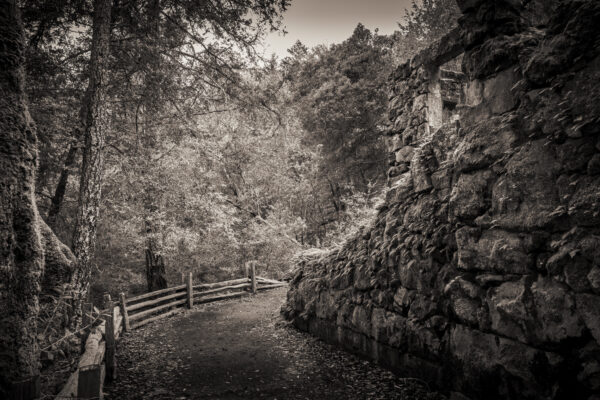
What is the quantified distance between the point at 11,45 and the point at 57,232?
7899 mm

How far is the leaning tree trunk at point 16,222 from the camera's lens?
256 cm

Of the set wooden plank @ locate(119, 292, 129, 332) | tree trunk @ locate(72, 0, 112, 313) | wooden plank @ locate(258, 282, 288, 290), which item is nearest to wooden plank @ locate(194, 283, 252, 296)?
wooden plank @ locate(258, 282, 288, 290)

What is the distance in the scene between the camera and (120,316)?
26.1ft

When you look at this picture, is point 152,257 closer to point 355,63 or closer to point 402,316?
point 402,316

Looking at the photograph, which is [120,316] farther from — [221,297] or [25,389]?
[25,389]

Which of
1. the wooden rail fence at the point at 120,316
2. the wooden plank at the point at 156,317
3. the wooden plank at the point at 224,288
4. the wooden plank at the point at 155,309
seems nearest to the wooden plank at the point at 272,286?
the wooden rail fence at the point at 120,316

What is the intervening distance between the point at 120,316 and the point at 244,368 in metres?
4.29

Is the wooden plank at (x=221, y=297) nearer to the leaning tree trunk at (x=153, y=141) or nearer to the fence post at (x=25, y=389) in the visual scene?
the leaning tree trunk at (x=153, y=141)

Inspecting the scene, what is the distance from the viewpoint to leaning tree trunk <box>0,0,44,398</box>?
2.56m

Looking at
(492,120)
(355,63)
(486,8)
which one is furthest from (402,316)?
(355,63)

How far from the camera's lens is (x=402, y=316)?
179 inches

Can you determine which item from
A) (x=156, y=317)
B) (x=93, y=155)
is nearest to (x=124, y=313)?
(x=156, y=317)

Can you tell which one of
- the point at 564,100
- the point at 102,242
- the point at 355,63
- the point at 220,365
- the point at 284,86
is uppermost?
the point at 355,63

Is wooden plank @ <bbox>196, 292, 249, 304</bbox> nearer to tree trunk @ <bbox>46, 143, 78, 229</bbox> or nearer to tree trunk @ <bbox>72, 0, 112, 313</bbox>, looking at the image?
tree trunk @ <bbox>46, 143, 78, 229</bbox>
